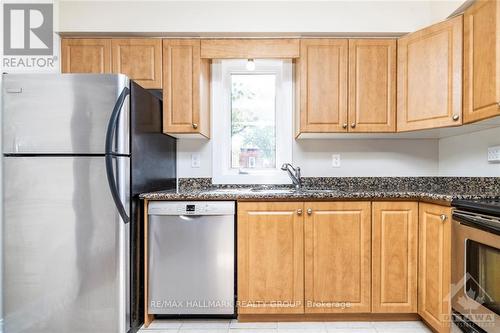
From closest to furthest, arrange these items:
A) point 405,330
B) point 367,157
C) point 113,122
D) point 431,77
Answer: point 113,122 < point 405,330 < point 431,77 < point 367,157

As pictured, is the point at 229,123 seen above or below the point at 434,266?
above

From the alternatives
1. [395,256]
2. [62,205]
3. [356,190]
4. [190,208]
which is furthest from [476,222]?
[62,205]

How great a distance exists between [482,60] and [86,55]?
2.72 metres

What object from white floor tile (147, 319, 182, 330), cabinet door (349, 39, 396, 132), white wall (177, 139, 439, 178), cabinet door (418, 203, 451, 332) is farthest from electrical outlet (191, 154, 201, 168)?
cabinet door (418, 203, 451, 332)

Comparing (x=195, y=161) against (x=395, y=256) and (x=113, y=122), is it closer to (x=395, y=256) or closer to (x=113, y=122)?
(x=113, y=122)


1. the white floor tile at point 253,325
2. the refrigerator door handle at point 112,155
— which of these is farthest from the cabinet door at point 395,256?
the refrigerator door handle at point 112,155

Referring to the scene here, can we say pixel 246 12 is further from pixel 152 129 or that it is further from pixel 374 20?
pixel 152 129

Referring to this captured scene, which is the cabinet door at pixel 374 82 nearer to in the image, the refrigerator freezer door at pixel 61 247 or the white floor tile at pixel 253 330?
the white floor tile at pixel 253 330

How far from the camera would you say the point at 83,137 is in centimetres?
171

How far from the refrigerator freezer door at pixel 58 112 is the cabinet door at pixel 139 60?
53 centimetres

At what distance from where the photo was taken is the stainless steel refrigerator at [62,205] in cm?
171

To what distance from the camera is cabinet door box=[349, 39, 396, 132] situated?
2.21m

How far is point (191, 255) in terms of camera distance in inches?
75.2

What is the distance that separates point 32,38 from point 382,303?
3173 mm
